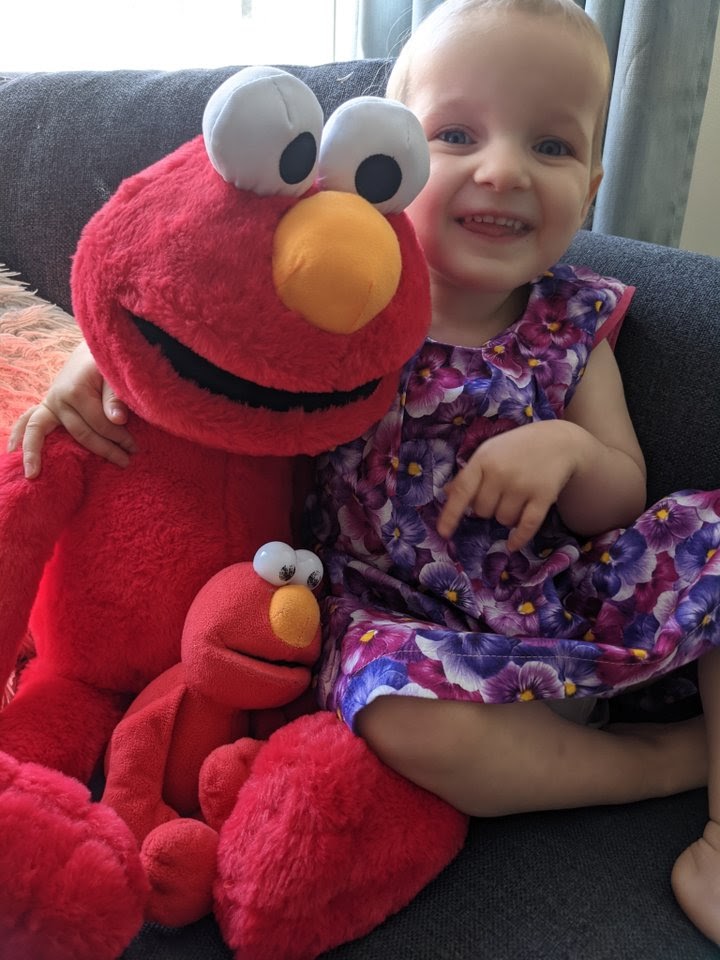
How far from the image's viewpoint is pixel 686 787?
704mm

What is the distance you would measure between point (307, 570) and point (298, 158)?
303mm

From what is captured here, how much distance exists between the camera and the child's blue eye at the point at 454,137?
0.73 metres

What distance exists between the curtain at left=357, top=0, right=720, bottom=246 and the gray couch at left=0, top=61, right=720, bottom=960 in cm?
34

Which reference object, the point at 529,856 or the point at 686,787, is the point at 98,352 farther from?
the point at 686,787

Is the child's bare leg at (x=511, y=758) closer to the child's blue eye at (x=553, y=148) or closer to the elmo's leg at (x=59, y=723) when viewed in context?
the elmo's leg at (x=59, y=723)

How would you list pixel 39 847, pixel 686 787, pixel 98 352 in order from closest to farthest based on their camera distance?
pixel 39 847 < pixel 98 352 < pixel 686 787

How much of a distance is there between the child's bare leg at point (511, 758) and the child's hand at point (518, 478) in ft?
0.50

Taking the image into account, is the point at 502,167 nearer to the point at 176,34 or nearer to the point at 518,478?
the point at 518,478

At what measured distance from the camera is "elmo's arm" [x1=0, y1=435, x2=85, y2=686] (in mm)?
619

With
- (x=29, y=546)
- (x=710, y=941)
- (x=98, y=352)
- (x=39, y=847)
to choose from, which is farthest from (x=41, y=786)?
(x=710, y=941)

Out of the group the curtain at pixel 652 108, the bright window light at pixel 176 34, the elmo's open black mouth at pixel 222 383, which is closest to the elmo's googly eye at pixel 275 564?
the elmo's open black mouth at pixel 222 383

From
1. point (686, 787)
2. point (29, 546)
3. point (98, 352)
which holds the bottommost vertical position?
point (686, 787)

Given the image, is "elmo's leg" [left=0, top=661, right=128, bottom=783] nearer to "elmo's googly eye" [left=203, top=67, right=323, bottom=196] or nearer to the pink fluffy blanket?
the pink fluffy blanket

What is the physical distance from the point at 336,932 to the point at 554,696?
0.23m
